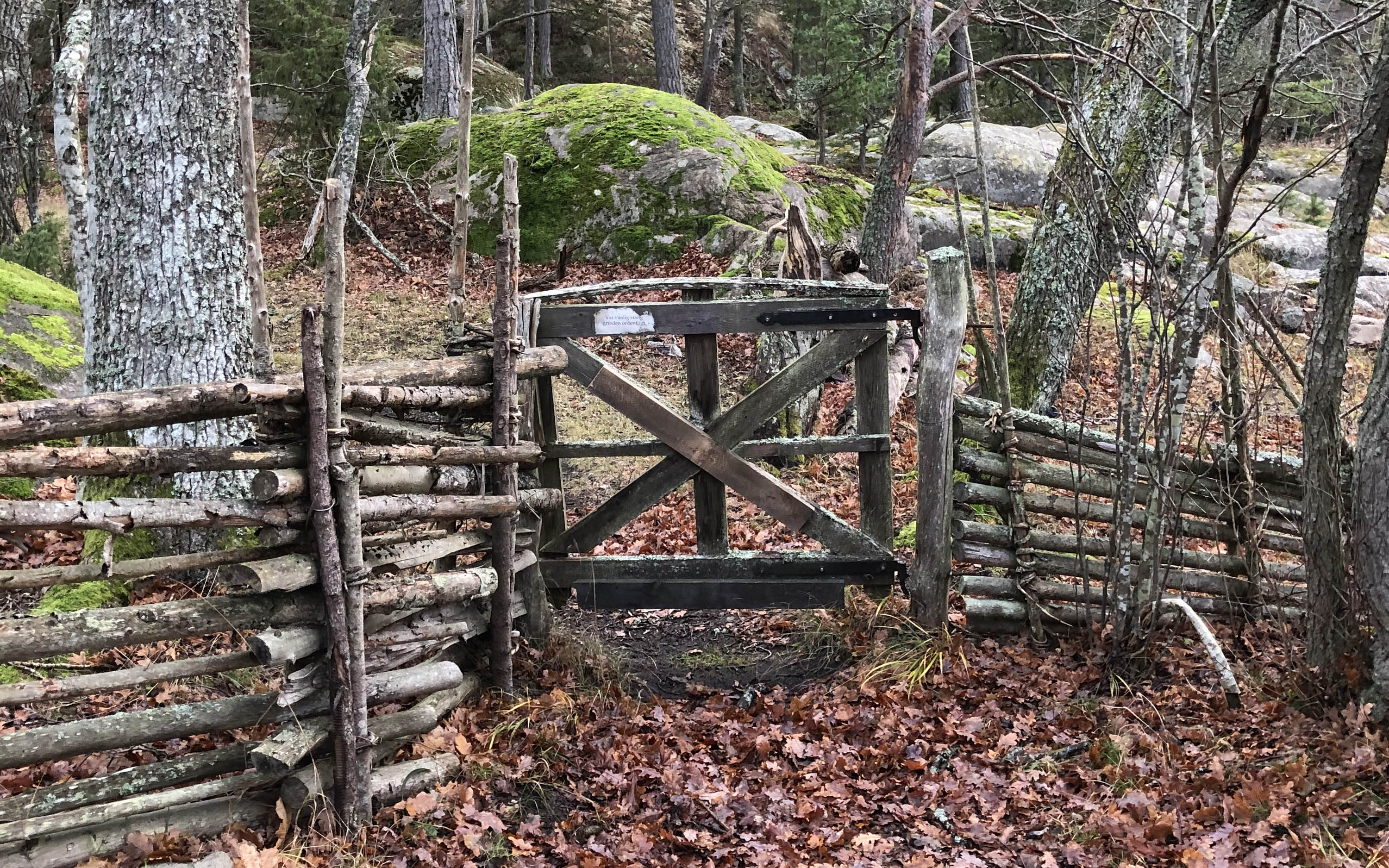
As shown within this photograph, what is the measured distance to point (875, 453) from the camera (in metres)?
5.57

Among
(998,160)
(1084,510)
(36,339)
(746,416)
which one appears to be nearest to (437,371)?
(746,416)

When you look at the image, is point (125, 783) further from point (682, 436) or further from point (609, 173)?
point (609, 173)

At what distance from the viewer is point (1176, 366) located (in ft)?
14.9

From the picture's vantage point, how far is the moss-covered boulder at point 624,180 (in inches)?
492

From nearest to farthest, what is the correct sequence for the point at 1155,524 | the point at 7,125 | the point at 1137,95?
the point at 1155,524 → the point at 1137,95 → the point at 7,125

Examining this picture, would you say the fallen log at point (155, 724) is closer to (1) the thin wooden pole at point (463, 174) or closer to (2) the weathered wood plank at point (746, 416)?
(2) the weathered wood plank at point (746, 416)

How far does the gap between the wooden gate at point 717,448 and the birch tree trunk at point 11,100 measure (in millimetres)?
7458

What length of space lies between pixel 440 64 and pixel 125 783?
14727 millimetres

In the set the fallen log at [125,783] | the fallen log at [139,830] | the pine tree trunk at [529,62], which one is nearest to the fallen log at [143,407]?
the fallen log at [125,783]

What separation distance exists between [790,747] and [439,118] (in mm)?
13312

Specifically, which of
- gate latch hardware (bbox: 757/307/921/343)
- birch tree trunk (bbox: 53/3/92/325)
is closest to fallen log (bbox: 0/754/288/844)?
gate latch hardware (bbox: 757/307/921/343)

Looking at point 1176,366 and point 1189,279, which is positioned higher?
A: point 1189,279

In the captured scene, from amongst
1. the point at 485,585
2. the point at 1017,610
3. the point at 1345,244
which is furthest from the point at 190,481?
the point at 1345,244

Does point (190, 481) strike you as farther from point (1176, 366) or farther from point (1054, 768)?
point (1176, 366)
